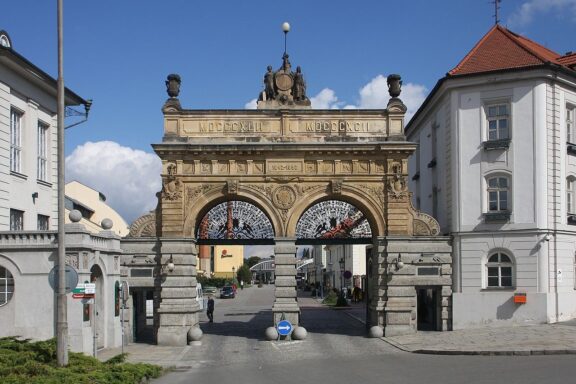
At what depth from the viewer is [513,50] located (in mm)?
30000

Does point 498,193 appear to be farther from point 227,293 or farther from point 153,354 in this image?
point 227,293

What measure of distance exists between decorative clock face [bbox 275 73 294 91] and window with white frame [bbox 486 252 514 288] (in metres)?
9.98

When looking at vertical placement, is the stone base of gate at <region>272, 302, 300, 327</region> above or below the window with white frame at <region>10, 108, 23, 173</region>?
below

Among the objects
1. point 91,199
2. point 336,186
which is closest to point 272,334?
point 336,186

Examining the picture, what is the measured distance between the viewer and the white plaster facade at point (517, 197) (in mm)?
28000

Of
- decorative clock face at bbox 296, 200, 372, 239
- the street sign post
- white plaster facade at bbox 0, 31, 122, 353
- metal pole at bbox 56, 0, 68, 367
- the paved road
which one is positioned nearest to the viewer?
metal pole at bbox 56, 0, 68, 367

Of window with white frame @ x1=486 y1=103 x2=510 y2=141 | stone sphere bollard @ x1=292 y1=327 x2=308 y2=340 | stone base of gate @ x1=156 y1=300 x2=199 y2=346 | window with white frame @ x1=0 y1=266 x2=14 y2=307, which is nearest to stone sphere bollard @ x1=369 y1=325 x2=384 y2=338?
stone sphere bollard @ x1=292 y1=327 x2=308 y2=340

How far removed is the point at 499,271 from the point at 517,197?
282 centimetres

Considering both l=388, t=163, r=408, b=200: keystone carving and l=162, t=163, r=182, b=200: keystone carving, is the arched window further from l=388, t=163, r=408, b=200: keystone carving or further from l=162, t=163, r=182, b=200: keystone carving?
l=162, t=163, r=182, b=200: keystone carving

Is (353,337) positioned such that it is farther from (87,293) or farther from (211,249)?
(211,249)

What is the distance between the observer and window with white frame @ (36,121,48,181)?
89.6ft

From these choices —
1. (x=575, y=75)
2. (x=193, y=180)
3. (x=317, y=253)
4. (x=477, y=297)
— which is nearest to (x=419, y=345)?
(x=477, y=297)

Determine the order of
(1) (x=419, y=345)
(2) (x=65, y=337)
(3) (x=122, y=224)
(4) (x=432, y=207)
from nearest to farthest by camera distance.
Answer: (2) (x=65, y=337) → (1) (x=419, y=345) → (4) (x=432, y=207) → (3) (x=122, y=224)

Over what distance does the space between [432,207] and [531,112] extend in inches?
289
